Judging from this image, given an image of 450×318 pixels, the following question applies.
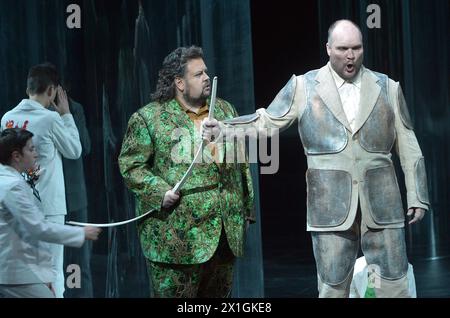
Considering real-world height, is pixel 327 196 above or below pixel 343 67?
below

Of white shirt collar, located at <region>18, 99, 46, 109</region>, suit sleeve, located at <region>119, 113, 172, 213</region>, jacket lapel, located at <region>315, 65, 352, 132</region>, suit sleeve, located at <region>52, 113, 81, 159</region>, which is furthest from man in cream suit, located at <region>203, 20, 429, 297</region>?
white shirt collar, located at <region>18, 99, 46, 109</region>

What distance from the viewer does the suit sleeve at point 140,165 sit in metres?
7.78

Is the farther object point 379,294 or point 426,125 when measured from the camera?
point 426,125

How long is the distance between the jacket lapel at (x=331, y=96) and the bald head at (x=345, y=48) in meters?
0.07

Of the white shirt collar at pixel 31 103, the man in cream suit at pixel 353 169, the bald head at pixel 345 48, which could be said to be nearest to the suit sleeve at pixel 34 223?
the man in cream suit at pixel 353 169

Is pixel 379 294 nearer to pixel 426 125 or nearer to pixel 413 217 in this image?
pixel 413 217

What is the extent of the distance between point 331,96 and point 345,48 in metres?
0.23

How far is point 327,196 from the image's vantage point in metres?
7.68

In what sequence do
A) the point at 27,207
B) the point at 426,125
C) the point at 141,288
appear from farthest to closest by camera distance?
the point at 426,125, the point at 141,288, the point at 27,207

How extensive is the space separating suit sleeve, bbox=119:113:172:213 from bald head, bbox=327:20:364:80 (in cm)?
94

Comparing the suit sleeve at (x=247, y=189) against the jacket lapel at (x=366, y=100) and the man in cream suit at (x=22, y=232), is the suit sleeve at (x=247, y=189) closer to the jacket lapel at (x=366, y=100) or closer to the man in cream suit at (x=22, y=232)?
the jacket lapel at (x=366, y=100)

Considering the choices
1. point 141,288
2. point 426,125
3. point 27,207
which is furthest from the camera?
point 426,125
